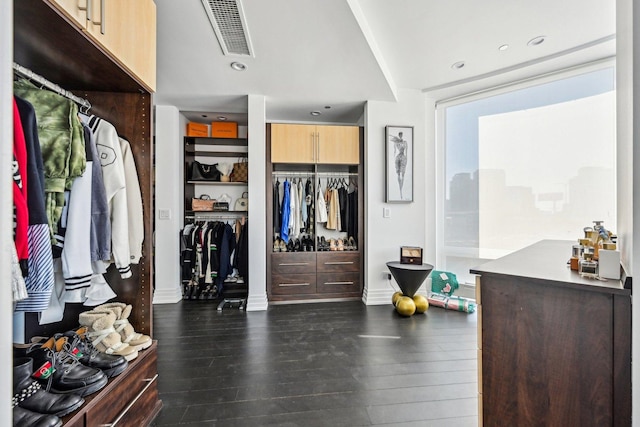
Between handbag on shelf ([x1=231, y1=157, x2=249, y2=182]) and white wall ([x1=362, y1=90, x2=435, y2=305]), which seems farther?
handbag on shelf ([x1=231, y1=157, x2=249, y2=182])

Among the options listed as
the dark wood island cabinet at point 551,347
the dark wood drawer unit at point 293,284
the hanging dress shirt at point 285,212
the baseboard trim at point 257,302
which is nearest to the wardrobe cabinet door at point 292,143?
the hanging dress shirt at point 285,212

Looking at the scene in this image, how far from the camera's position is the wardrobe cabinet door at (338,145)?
11.0ft

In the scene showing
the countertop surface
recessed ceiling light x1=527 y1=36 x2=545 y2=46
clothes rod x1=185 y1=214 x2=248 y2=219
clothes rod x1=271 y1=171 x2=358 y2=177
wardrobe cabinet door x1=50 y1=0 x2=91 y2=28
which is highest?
recessed ceiling light x1=527 y1=36 x2=545 y2=46

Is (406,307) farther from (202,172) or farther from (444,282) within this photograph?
(202,172)

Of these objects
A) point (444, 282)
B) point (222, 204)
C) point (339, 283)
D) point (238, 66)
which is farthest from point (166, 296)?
point (444, 282)

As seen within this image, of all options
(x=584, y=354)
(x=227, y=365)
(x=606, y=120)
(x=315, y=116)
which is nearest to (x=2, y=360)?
(x=584, y=354)

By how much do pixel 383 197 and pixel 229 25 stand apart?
7.76 ft

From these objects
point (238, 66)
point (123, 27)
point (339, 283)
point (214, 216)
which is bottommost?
point (339, 283)

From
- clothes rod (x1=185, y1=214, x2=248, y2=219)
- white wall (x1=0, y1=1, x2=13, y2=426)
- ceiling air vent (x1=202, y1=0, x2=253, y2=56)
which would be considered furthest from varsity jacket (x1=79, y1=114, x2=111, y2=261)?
clothes rod (x1=185, y1=214, x2=248, y2=219)

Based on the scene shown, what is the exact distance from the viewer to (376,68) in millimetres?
2615

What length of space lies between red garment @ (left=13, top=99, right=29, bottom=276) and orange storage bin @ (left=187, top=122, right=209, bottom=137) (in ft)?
9.67

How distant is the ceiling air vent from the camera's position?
179 centimetres

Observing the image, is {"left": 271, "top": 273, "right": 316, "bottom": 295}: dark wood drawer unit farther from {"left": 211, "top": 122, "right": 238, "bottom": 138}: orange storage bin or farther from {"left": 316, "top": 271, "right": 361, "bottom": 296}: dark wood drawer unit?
{"left": 211, "top": 122, "right": 238, "bottom": 138}: orange storage bin

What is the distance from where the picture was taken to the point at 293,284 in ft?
10.7
